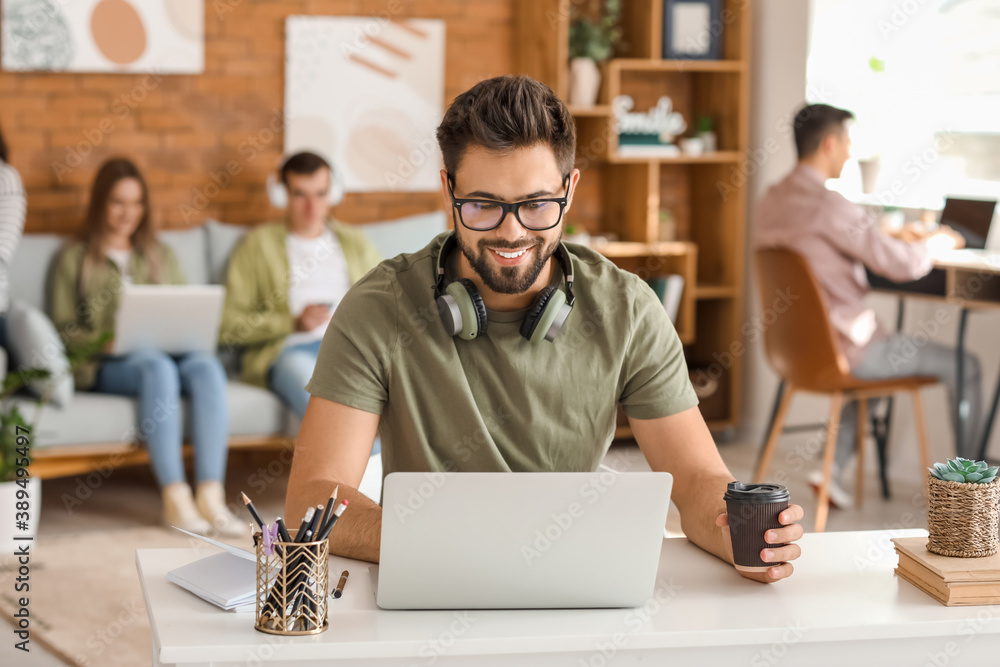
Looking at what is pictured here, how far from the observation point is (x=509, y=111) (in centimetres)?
163

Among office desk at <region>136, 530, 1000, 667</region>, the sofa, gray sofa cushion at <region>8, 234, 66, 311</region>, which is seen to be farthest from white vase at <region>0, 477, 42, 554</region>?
office desk at <region>136, 530, 1000, 667</region>

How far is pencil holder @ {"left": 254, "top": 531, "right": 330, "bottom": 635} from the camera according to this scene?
1.17 meters

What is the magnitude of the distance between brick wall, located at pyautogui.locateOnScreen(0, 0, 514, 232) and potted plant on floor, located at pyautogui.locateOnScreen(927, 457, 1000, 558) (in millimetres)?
3427

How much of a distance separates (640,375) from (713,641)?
60cm

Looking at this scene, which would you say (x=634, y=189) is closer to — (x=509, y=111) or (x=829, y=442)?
(x=829, y=442)

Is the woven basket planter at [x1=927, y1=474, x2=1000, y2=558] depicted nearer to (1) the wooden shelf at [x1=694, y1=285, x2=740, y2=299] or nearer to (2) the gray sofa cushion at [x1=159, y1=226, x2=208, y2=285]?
(2) the gray sofa cushion at [x1=159, y1=226, x2=208, y2=285]

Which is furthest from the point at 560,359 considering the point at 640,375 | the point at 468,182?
the point at 468,182

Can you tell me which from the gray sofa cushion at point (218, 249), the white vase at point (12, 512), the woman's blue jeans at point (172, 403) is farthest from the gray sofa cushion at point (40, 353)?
the gray sofa cushion at point (218, 249)

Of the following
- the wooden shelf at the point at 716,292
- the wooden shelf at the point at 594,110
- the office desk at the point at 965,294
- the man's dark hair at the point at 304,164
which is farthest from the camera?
the wooden shelf at the point at 716,292

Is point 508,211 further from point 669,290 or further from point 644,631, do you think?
Result: point 669,290

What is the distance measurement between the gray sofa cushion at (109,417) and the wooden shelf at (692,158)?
5.83 ft

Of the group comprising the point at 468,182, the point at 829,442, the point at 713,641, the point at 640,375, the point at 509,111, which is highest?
the point at 509,111

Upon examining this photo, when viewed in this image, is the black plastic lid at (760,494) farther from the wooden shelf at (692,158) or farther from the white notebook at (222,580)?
the wooden shelf at (692,158)

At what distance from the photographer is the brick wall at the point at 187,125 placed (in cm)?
407
